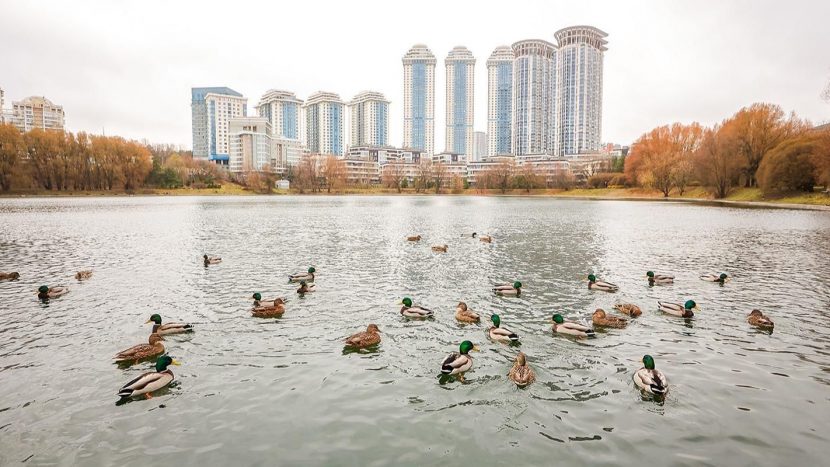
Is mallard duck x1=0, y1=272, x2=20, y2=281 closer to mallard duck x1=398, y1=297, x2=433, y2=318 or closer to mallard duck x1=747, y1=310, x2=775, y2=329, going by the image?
mallard duck x1=398, y1=297, x2=433, y2=318

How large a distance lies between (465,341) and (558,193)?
132 m

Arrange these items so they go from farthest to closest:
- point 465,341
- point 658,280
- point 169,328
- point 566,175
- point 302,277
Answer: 1. point 566,175
2. point 302,277
3. point 658,280
4. point 169,328
5. point 465,341

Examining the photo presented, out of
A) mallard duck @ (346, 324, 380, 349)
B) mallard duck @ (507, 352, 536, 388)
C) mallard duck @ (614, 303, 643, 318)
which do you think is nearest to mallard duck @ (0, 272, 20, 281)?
mallard duck @ (346, 324, 380, 349)

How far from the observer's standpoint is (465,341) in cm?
1107

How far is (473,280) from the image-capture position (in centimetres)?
2105

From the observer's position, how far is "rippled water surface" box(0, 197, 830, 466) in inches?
306

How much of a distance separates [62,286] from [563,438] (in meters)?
20.1

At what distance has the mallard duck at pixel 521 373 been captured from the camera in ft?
32.8

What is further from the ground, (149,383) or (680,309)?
(680,309)

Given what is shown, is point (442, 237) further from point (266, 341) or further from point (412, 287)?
point (266, 341)

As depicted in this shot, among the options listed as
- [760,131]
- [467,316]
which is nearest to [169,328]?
[467,316]

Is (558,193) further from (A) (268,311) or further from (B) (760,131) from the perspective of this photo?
(A) (268,311)

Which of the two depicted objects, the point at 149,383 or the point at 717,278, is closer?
the point at 149,383

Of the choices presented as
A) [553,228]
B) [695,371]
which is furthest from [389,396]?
[553,228]
